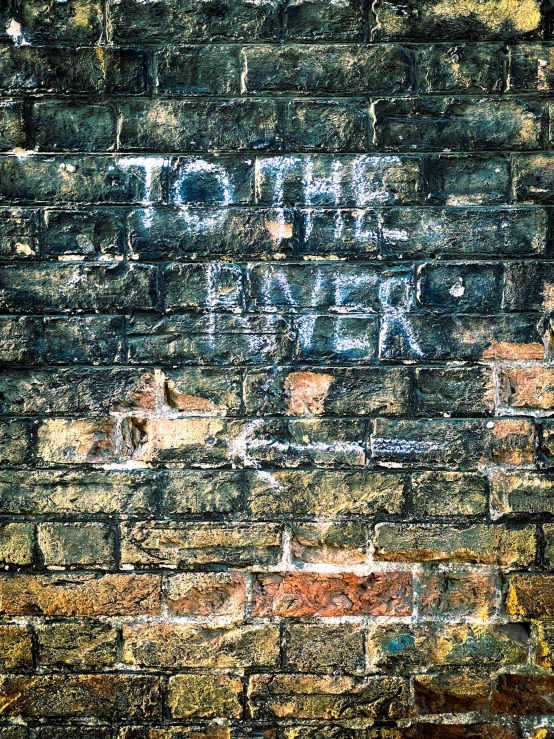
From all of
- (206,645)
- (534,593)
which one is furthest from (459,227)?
(206,645)

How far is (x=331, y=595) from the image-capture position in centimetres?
178

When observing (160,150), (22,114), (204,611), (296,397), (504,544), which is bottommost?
(204,611)

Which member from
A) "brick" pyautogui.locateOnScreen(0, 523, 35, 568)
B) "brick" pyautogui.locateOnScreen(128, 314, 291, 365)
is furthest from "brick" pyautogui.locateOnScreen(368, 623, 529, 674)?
"brick" pyautogui.locateOnScreen(0, 523, 35, 568)

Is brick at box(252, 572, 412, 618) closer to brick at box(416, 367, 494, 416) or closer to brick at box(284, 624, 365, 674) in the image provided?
brick at box(284, 624, 365, 674)

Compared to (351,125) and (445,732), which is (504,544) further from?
(351,125)

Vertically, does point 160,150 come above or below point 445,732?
above

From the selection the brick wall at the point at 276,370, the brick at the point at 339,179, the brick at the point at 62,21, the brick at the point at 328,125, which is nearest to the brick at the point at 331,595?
the brick wall at the point at 276,370

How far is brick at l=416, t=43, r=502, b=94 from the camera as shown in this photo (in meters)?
1.69

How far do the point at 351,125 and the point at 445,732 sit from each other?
1.75 meters

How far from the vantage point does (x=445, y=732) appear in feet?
5.86

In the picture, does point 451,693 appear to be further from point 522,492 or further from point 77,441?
point 77,441

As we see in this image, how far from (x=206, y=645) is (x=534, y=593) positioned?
3.13 feet

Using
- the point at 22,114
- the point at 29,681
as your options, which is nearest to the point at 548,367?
the point at 22,114

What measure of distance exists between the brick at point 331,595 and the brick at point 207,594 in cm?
5
